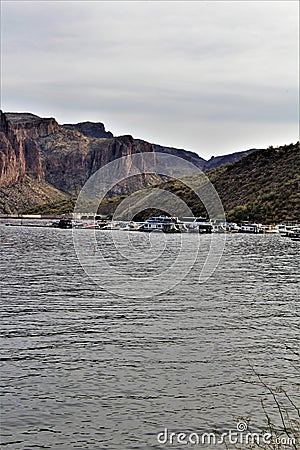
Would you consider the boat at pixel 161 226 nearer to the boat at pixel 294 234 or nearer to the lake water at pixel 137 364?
the boat at pixel 294 234

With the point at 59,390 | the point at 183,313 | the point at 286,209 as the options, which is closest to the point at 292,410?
the point at 59,390

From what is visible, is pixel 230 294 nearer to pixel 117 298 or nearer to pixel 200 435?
pixel 117 298

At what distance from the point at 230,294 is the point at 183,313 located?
8801 mm

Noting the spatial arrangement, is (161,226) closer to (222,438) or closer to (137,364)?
(137,364)

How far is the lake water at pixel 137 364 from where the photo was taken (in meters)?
17.8

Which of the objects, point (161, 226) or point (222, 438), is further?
point (161, 226)
